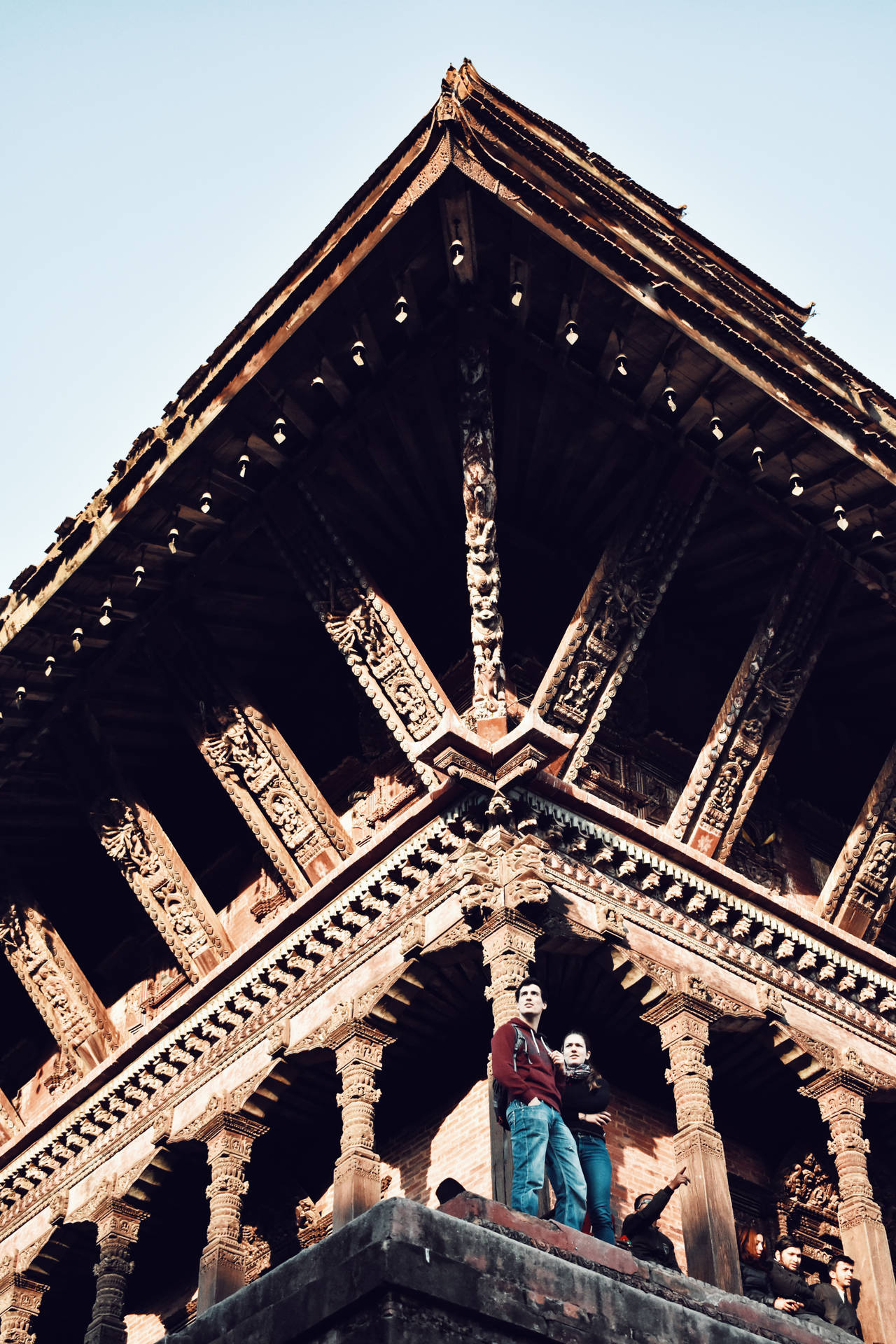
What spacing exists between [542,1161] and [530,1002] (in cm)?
77

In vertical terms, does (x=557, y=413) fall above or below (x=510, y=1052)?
above

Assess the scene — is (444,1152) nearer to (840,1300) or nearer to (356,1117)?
(356,1117)

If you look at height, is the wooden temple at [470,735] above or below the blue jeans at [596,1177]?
above

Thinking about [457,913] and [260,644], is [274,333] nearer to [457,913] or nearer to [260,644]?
[260,644]

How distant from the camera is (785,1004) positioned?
1000 centimetres

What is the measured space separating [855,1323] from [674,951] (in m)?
2.40

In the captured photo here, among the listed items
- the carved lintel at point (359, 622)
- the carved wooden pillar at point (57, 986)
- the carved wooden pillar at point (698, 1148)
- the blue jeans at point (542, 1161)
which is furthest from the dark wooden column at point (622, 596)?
the carved wooden pillar at point (57, 986)

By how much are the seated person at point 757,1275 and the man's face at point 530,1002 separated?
1998 millimetres

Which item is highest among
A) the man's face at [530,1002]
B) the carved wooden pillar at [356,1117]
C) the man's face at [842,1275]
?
the carved wooden pillar at [356,1117]

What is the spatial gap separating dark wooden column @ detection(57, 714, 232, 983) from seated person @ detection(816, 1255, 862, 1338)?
5.13m

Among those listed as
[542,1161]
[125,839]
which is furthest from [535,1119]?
[125,839]

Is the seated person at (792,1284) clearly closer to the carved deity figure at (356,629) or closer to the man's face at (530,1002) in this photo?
the man's face at (530,1002)

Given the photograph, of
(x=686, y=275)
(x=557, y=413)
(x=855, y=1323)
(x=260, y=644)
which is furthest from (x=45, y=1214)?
(x=686, y=275)

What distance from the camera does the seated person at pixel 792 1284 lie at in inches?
332
